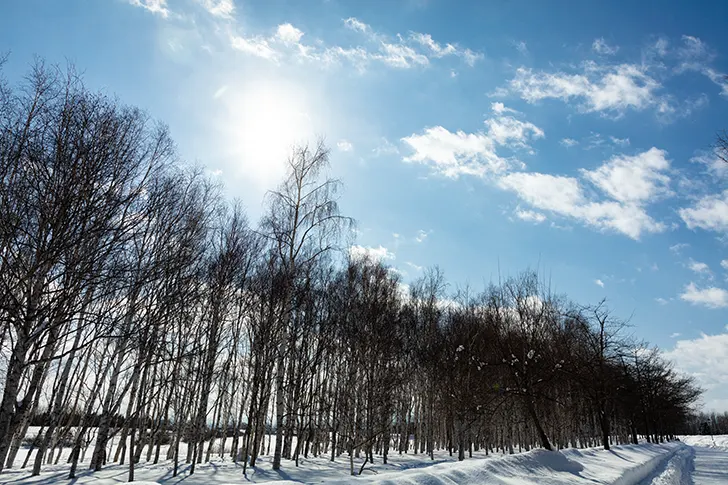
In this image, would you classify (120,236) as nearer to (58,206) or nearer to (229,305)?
(58,206)

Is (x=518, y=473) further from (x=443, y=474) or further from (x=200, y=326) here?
(x=200, y=326)

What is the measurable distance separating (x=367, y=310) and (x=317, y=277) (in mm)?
3618

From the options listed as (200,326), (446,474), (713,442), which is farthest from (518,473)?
(713,442)

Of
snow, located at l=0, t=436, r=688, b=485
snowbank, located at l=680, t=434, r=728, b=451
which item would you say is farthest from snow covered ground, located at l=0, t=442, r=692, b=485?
snowbank, located at l=680, t=434, r=728, b=451

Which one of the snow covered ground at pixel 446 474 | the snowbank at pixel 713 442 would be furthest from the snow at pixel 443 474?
the snowbank at pixel 713 442

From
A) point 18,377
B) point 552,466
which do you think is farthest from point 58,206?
point 552,466

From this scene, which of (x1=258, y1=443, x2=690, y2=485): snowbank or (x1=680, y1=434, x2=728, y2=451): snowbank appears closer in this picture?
(x1=258, y1=443, x2=690, y2=485): snowbank

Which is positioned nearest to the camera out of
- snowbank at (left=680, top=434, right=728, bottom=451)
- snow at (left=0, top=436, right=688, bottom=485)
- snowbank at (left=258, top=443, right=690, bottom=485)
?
snowbank at (left=258, top=443, right=690, bottom=485)

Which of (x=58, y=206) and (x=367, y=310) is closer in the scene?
(x=58, y=206)

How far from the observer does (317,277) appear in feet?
68.6

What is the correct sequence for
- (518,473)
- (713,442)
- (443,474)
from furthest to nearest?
(713,442)
(518,473)
(443,474)

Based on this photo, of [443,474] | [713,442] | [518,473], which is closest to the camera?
[443,474]

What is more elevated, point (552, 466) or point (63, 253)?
point (63, 253)

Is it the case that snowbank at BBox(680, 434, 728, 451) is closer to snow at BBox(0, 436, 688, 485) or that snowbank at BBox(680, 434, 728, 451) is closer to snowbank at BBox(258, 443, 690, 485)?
snowbank at BBox(258, 443, 690, 485)
